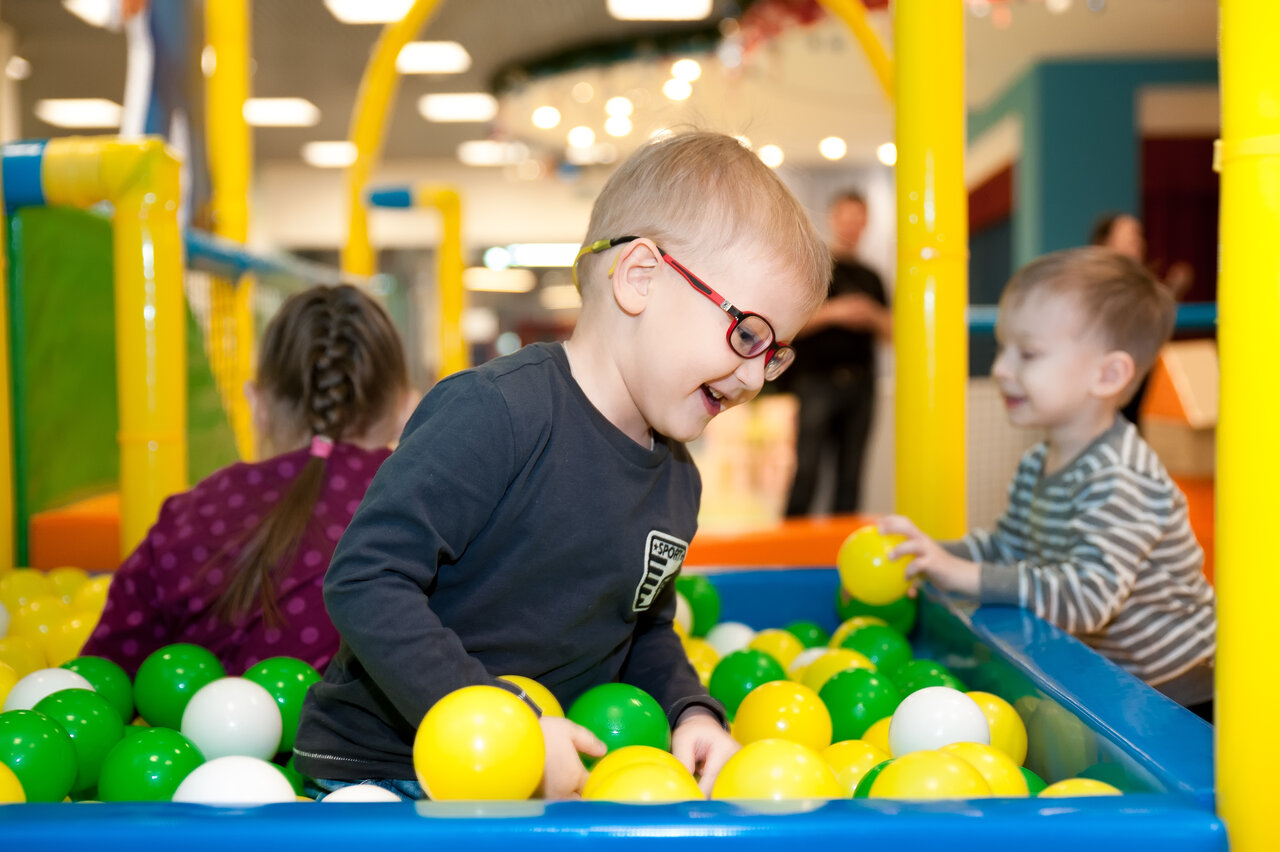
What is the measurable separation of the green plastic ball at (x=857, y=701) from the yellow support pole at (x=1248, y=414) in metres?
0.58

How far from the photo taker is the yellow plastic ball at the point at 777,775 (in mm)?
952

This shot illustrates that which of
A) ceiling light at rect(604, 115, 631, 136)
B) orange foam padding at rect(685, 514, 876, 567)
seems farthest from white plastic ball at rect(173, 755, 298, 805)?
ceiling light at rect(604, 115, 631, 136)

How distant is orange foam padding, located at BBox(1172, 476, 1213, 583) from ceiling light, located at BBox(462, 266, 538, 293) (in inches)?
514

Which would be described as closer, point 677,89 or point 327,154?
point 677,89

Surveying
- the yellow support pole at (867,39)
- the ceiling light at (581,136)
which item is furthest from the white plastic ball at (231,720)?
the ceiling light at (581,136)

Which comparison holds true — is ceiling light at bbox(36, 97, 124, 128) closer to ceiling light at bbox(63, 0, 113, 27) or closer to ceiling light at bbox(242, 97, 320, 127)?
ceiling light at bbox(242, 97, 320, 127)

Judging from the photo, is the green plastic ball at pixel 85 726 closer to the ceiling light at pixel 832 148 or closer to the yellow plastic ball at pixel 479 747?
the yellow plastic ball at pixel 479 747

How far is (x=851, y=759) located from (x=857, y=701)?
206mm

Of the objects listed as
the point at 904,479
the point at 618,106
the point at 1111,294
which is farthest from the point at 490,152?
the point at 1111,294

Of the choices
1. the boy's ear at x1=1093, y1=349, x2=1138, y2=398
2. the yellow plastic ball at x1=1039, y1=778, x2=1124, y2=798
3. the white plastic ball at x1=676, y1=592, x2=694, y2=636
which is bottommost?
the white plastic ball at x1=676, y1=592, x2=694, y2=636

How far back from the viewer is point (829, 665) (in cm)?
152

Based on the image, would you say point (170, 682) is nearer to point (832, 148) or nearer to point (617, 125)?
point (617, 125)

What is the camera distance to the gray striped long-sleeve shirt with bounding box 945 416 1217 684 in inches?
59.2

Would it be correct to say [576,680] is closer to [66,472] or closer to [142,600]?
[142,600]
